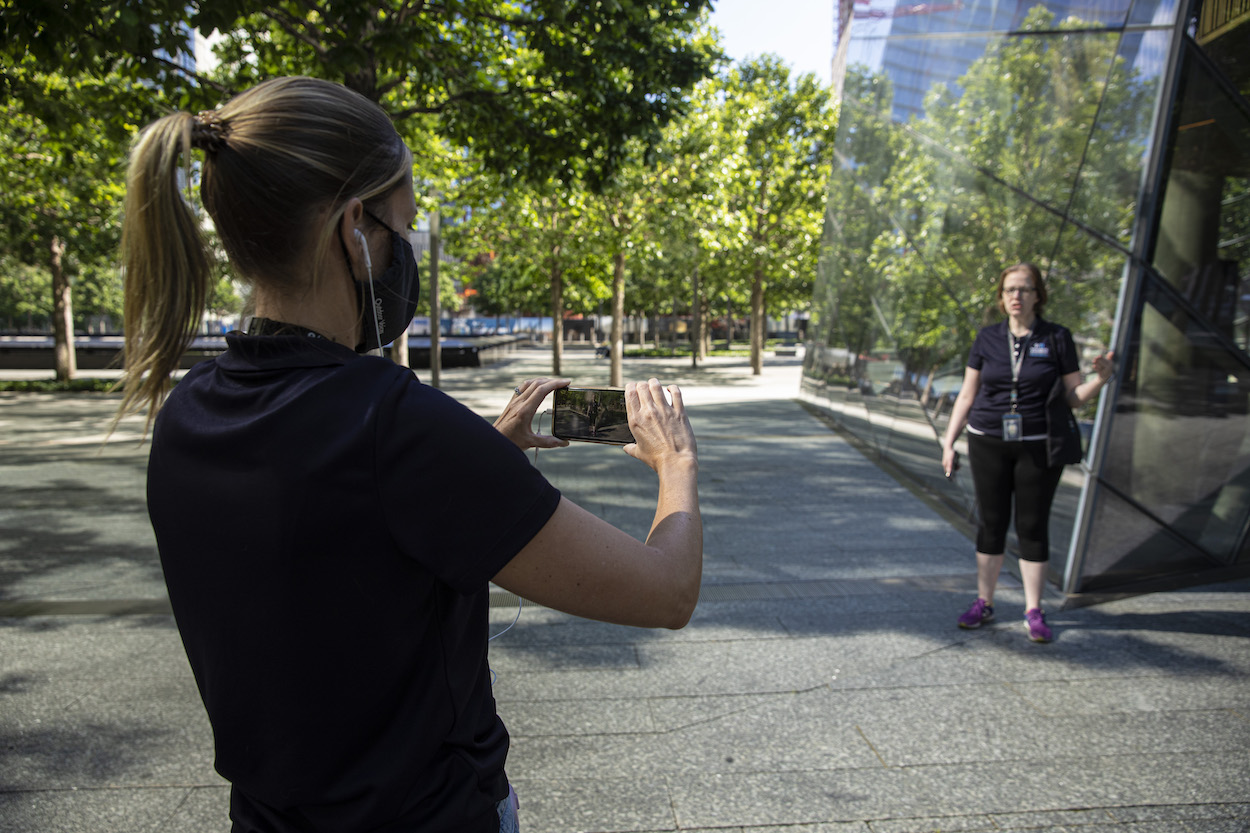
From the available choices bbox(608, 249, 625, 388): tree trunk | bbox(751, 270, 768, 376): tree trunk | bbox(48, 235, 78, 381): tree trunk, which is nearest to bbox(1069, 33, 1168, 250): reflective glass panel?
bbox(608, 249, 625, 388): tree trunk

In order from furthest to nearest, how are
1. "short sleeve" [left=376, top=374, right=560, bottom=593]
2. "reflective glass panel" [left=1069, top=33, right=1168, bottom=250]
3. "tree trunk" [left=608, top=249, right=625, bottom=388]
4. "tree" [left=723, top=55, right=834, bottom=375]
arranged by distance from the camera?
"tree" [left=723, top=55, right=834, bottom=375]
"tree trunk" [left=608, top=249, right=625, bottom=388]
"reflective glass panel" [left=1069, top=33, right=1168, bottom=250]
"short sleeve" [left=376, top=374, right=560, bottom=593]

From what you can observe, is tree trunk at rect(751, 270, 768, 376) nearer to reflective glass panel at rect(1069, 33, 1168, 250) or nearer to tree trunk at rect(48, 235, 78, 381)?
tree trunk at rect(48, 235, 78, 381)

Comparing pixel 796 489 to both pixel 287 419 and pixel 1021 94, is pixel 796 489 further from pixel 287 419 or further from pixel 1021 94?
pixel 287 419

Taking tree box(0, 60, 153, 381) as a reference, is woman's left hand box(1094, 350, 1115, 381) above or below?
below

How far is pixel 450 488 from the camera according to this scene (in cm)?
100

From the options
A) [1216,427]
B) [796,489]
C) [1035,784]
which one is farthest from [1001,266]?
[1035,784]

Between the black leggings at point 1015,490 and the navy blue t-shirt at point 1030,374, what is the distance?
9 cm

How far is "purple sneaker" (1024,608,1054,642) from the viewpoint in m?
4.45

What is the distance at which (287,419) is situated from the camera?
101cm

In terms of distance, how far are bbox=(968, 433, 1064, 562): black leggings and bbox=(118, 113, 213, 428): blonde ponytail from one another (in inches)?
163

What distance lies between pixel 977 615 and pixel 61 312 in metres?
19.9

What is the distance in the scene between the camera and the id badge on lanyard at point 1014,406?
4.45m

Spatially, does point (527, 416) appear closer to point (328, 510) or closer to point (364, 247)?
point (364, 247)

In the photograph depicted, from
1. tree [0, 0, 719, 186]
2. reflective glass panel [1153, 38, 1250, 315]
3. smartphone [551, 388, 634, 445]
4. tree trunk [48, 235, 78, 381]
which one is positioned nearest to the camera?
smartphone [551, 388, 634, 445]
